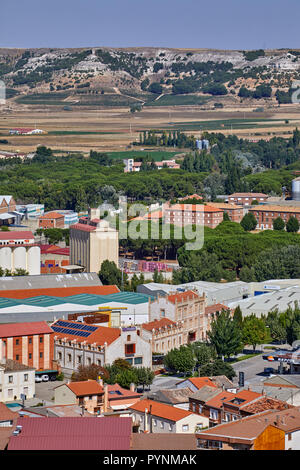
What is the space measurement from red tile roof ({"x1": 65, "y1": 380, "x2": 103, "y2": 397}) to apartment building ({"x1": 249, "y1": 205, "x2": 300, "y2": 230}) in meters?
31.4

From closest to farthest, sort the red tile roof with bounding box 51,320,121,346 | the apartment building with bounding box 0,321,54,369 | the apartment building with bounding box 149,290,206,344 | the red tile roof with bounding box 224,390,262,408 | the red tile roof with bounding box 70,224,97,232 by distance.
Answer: the red tile roof with bounding box 224,390,262,408, the red tile roof with bounding box 51,320,121,346, the apartment building with bounding box 0,321,54,369, the apartment building with bounding box 149,290,206,344, the red tile roof with bounding box 70,224,97,232

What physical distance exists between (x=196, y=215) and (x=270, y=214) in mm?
4014

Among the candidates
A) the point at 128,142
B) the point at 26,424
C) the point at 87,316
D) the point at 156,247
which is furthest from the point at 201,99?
the point at 26,424

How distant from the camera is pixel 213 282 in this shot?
3253 centimetres

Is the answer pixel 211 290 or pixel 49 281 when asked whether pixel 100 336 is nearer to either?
pixel 211 290

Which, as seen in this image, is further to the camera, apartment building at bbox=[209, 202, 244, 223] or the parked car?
apartment building at bbox=[209, 202, 244, 223]

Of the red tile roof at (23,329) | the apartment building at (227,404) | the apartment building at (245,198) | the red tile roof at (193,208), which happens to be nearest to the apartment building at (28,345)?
the red tile roof at (23,329)

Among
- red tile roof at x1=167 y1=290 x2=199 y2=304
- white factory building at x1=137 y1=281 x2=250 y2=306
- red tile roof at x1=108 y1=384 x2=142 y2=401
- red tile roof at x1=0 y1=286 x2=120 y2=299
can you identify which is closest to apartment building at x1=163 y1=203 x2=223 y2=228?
white factory building at x1=137 y1=281 x2=250 y2=306

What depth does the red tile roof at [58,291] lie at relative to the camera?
1112 inches

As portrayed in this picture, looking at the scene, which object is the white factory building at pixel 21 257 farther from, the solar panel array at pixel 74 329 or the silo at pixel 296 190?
the silo at pixel 296 190

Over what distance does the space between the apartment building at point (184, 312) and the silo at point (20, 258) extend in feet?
30.3

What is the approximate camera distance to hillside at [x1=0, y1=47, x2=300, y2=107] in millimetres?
131125

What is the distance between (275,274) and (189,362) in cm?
1236

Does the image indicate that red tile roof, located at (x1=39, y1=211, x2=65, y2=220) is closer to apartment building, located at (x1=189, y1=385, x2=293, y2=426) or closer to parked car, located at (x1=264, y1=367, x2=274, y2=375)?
parked car, located at (x1=264, y1=367, x2=274, y2=375)
